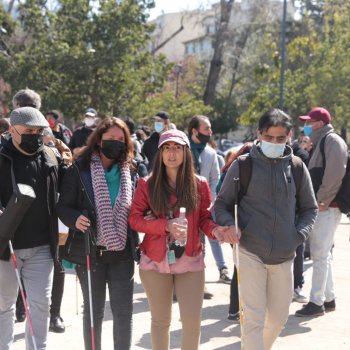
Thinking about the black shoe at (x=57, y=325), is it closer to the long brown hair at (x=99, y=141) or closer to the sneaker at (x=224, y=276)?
the long brown hair at (x=99, y=141)

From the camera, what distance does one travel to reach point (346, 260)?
11.0m

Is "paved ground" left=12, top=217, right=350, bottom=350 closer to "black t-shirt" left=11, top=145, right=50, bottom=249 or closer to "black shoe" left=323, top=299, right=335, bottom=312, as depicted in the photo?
"black shoe" left=323, top=299, right=335, bottom=312

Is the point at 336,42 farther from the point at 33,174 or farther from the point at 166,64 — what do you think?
the point at 33,174

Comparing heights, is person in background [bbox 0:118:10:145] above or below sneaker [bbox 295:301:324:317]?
above

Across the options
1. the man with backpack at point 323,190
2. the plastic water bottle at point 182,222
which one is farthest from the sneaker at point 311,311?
the plastic water bottle at point 182,222

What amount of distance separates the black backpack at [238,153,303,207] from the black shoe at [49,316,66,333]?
8.56 feet

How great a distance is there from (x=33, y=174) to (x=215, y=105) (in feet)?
135

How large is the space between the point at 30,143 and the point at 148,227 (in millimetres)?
1068

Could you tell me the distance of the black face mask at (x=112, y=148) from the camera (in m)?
5.28

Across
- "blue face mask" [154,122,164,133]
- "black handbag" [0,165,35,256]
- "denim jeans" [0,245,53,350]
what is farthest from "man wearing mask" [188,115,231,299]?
"black handbag" [0,165,35,256]

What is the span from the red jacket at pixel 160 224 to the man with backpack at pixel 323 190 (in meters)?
2.62

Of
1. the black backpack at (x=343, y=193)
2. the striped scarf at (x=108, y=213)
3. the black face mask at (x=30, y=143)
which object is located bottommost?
the black backpack at (x=343, y=193)

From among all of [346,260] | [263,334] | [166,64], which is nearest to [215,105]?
[166,64]

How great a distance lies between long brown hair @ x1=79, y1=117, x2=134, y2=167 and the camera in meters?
5.31
